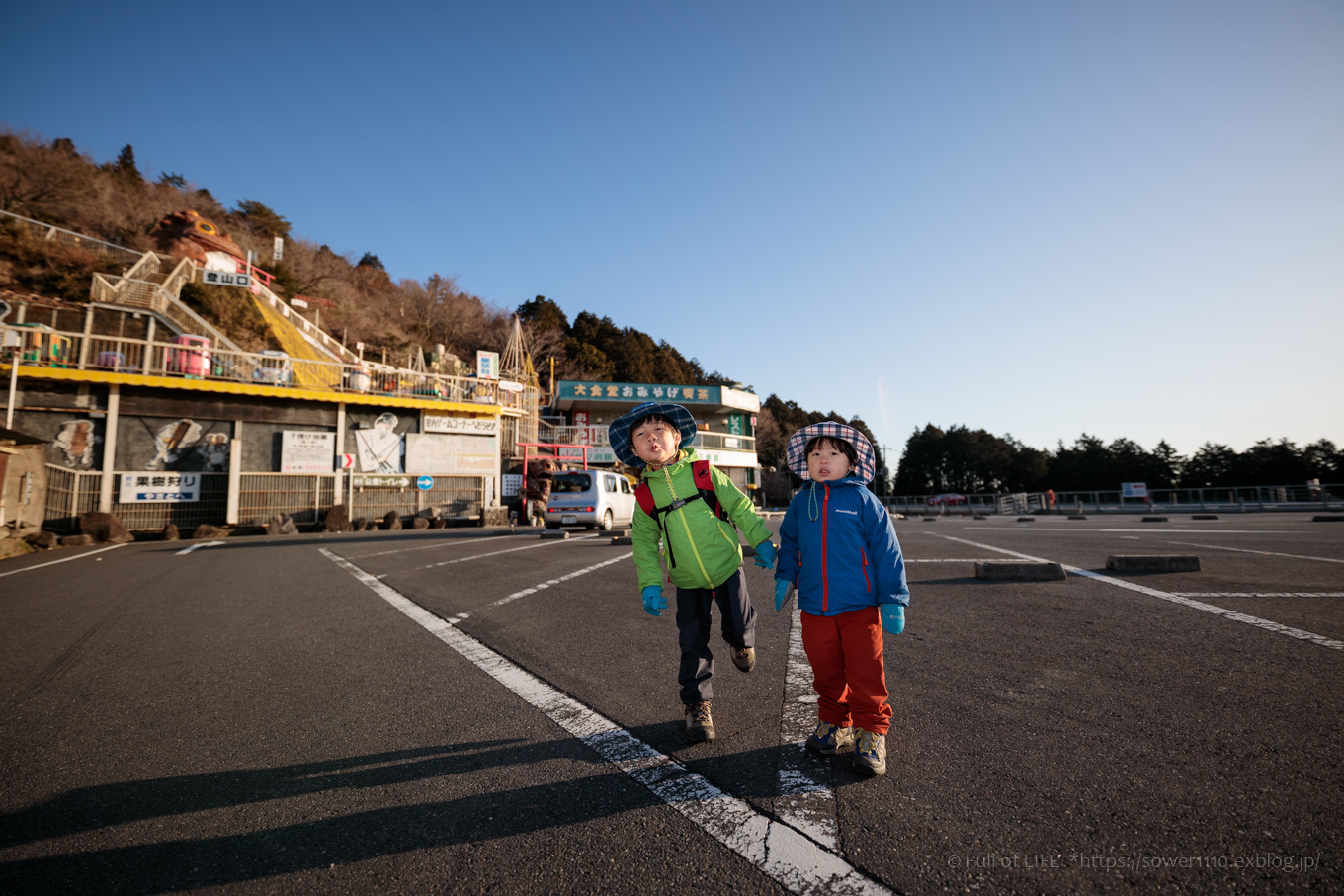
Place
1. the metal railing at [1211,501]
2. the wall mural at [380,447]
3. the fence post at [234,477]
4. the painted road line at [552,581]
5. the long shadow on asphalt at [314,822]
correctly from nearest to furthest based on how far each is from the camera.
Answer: the long shadow on asphalt at [314,822] < the painted road line at [552,581] < the fence post at [234,477] < the wall mural at [380,447] < the metal railing at [1211,501]

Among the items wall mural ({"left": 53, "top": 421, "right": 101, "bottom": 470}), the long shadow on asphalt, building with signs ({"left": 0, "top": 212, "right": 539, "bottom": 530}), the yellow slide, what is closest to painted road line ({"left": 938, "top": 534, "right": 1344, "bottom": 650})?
the long shadow on asphalt

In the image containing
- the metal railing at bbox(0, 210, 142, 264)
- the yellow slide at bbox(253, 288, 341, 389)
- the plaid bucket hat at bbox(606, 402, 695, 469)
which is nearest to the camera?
the plaid bucket hat at bbox(606, 402, 695, 469)

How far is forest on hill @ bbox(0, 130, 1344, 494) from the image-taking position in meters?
25.4

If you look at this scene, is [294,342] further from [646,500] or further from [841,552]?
[841,552]

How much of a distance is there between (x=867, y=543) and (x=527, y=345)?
42.2m

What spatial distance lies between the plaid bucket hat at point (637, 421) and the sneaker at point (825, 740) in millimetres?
1528

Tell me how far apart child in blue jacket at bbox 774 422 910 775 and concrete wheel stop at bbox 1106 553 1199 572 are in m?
5.32

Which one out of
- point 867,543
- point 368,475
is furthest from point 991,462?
point 867,543

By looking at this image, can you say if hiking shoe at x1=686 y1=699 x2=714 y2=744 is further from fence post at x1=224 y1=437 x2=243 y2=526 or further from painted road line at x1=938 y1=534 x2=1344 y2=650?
fence post at x1=224 y1=437 x2=243 y2=526

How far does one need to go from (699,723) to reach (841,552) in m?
0.99

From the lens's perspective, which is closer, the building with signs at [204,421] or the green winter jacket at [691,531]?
the green winter jacket at [691,531]

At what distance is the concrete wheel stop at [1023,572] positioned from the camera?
5.63 metres

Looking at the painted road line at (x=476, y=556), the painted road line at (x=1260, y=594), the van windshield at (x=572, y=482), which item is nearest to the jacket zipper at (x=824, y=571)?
the painted road line at (x=1260, y=594)

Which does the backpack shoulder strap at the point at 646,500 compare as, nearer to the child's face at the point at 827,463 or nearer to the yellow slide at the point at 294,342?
the child's face at the point at 827,463
